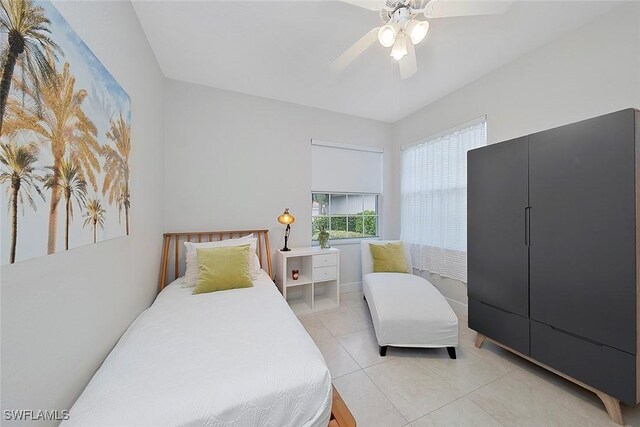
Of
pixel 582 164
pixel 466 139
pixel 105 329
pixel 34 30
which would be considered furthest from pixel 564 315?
pixel 34 30

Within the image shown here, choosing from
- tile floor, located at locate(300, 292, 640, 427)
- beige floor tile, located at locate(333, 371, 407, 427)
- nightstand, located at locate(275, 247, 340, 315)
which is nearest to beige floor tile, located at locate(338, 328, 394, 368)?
tile floor, located at locate(300, 292, 640, 427)

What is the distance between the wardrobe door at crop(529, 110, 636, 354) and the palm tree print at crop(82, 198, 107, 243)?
9.16 ft

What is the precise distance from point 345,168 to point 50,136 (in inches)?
117

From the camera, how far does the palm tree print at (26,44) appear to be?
2.14ft

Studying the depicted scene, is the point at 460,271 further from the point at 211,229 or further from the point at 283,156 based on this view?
the point at 211,229

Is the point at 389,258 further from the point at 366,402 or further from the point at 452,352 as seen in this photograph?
the point at 366,402

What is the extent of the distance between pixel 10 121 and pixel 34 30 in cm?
35

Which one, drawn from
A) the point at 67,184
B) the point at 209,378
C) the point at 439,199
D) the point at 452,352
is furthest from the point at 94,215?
the point at 439,199

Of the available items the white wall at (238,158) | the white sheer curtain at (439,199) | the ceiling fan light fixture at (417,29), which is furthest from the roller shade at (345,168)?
the ceiling fan light fixture at (417,29)

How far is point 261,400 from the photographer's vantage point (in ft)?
2.89

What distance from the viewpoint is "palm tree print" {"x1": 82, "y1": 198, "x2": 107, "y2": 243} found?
3.43 ft

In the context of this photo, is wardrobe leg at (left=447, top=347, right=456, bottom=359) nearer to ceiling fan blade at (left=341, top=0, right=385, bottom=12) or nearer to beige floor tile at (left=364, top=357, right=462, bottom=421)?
beige floor tile at (left=364, top=357, right=462, bottom=421)

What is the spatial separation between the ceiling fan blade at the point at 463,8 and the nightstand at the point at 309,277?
237 cm

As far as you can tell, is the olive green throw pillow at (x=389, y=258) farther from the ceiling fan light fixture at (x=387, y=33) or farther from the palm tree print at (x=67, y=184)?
the palm tree print at (x=67, y=184)
